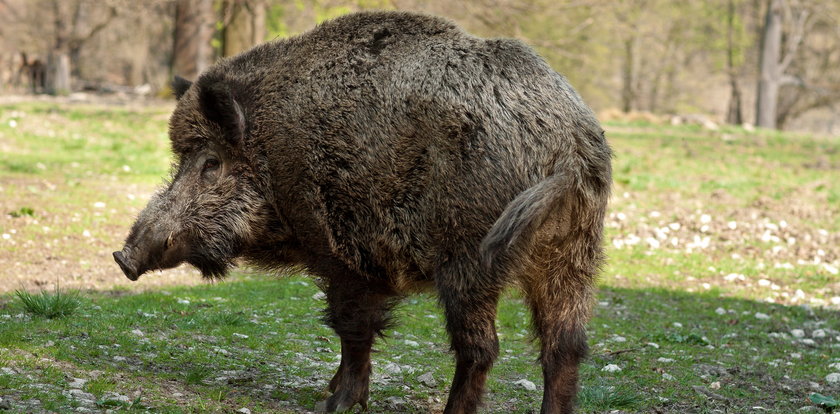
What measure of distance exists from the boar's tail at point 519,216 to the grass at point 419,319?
162 centimetres

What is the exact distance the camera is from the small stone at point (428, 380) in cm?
633

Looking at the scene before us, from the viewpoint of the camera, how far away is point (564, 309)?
5289 millimetres

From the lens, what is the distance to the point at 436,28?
5.63 m

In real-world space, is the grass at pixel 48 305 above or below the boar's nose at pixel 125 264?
below

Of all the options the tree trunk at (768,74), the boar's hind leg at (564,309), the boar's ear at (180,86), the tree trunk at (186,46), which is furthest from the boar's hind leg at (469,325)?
the tree trunk at (768,74)

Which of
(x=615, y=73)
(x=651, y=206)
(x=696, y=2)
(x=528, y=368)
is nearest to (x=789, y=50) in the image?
(x=696, y=2)

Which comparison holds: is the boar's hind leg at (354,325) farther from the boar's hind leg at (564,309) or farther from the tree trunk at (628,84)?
the tree trunk at (628,84)

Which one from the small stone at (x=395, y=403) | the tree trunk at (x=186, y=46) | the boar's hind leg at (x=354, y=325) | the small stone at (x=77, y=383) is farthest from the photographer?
the tree trunk at (x=186, y=46)

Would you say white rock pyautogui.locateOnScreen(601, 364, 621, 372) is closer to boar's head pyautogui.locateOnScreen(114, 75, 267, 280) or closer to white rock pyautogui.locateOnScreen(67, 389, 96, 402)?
boar's head pyautogui.locateOnScreen(114, 75, 267, 280)

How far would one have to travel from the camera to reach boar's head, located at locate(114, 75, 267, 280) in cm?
570

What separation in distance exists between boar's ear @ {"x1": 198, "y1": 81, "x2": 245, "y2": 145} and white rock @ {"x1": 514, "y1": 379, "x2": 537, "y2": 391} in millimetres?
2647

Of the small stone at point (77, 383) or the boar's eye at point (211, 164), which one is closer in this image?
the small stone at point (77, 383)

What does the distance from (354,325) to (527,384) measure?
1.59m

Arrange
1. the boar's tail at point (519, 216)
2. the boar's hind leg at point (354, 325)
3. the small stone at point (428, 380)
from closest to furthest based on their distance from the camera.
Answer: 1. the boar's tail at point (519, 216)
2. the boar's hind leg at point (354, 325)
3. the small stone at point (428, 380)
